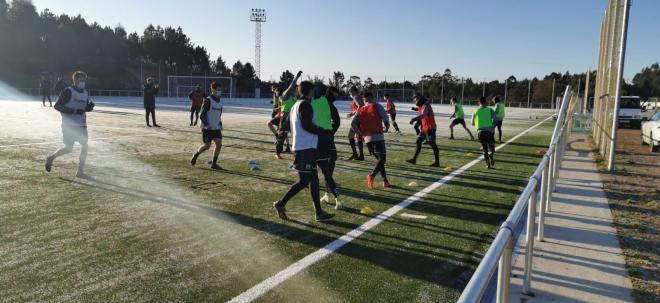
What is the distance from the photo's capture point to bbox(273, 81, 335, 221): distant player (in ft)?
18.9

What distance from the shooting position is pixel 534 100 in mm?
83000

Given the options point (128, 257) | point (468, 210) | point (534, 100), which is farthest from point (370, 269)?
point (534, 100)

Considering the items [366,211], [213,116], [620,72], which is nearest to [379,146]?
[366,211]

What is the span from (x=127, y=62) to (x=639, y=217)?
97.2 metres

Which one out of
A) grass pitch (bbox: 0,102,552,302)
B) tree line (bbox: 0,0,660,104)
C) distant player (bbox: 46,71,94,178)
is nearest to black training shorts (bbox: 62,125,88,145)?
distant player (bbox: 46,71,94,178)

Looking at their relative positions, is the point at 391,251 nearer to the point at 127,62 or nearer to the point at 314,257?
the point at 314,257

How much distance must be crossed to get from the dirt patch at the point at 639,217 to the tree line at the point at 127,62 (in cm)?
6169

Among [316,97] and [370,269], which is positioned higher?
[316,97]

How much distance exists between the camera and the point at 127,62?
3612 inches

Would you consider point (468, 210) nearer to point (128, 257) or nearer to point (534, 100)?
point (128, 257)

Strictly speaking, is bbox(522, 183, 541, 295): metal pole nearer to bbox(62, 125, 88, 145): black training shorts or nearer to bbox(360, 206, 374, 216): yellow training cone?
bbox(360, 206, 374, 216): yellow training cone

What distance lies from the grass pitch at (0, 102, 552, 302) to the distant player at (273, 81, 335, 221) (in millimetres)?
241

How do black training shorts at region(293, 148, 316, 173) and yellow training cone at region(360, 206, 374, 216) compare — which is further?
yellow training cone at region(360, 206, 374, 216)

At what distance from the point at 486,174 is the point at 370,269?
647cm
